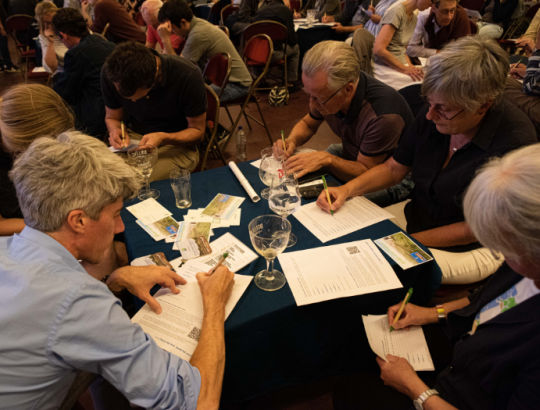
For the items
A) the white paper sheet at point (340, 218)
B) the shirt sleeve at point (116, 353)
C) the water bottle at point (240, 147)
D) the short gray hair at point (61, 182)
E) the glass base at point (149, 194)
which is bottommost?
the water bottle at point (240, 147)

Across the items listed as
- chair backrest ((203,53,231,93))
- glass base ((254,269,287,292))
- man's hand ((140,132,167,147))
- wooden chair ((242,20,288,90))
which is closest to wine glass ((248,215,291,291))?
glass base ((254,269,287,292))

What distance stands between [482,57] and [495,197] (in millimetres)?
858

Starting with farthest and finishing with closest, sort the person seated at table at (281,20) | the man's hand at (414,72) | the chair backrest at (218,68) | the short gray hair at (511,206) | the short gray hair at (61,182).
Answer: the person seated at table at (281,20)
the man's hand at (414,72)
the chair backrest at (218,68)
the short gray hair at (61,182)
the short gray hair at (511,206)

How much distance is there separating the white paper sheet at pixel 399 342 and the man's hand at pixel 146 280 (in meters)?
0.75

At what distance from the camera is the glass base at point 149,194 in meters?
1.72

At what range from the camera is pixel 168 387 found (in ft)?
2.88

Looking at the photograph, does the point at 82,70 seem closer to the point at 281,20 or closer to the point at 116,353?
the point at 116,353

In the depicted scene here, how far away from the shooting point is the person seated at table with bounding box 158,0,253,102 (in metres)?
3.78

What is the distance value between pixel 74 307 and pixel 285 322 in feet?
2.23

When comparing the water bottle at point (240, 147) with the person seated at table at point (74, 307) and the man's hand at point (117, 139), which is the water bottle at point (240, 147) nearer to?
the man's hand at point (117, 139)

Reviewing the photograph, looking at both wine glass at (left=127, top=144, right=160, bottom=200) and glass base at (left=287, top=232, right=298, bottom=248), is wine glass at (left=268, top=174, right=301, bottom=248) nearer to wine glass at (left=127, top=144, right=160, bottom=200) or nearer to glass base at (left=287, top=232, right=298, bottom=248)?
glass base at (left=287, top=232, right=298, bottom=248)

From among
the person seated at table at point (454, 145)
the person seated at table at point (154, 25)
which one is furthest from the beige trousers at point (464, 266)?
the person seated at table at point (154, 25)

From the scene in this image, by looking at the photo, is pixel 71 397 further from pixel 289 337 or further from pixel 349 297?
pixel 349 297

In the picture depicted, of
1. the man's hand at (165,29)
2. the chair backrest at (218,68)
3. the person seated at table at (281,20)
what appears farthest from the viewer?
the person seated at table at (281,20)
